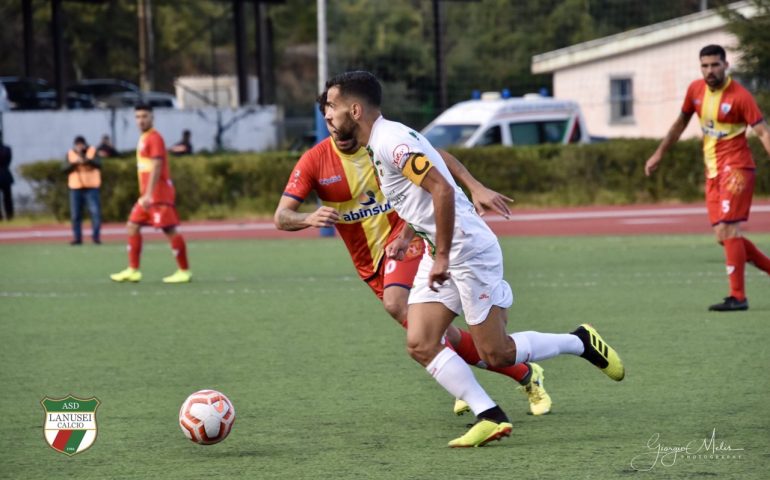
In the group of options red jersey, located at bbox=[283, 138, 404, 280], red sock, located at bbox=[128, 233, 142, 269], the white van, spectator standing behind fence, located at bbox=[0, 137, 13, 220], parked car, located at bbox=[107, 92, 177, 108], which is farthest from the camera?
parked car, located at bbox=[107, 92, 177, 108]

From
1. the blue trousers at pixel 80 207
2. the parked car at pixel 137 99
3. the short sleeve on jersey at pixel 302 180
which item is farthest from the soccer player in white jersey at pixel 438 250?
the parked car at pixel 137 99

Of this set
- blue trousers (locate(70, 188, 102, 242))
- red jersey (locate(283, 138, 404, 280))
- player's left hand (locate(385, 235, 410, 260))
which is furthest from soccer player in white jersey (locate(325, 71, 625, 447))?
blue trousers (locate(70, 188, 102, 242))

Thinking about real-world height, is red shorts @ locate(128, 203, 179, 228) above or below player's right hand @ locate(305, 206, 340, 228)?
below

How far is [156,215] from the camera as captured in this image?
14922 mm

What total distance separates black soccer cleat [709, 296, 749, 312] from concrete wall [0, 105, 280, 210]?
1920 cm

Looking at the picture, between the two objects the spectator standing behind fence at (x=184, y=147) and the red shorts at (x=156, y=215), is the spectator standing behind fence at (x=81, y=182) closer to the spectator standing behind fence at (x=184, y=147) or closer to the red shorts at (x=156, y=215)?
the red shorts at (x=156, y=215)

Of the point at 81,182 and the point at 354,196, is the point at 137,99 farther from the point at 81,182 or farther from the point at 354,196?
the point at 354,196

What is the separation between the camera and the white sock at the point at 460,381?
6508mm

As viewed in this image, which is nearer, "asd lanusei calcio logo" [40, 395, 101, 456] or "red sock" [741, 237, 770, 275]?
"asd lanusei calcio logo" [40, 395, 101, 456]

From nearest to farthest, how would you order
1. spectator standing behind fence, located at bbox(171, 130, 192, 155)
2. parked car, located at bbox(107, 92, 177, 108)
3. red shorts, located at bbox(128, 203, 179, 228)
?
red shorts, located at bbox(128, 203, 179, 228), spectator standing behind fence, located at bbox(171, 130, 192, 155), parked car, located at bbox(107, 92, 177, 108)

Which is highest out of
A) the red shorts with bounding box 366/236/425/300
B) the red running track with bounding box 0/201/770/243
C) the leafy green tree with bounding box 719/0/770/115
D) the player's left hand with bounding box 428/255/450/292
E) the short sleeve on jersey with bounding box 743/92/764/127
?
the leafy green tree with bounding box 719/0/770/115

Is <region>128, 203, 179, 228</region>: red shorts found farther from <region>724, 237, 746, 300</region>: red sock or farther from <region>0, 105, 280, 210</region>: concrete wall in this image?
<region>0, 105, 280, 210</region>: concrete wall

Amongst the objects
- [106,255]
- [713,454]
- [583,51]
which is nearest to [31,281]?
[106,255]

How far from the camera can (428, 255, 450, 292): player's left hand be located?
617 cm
